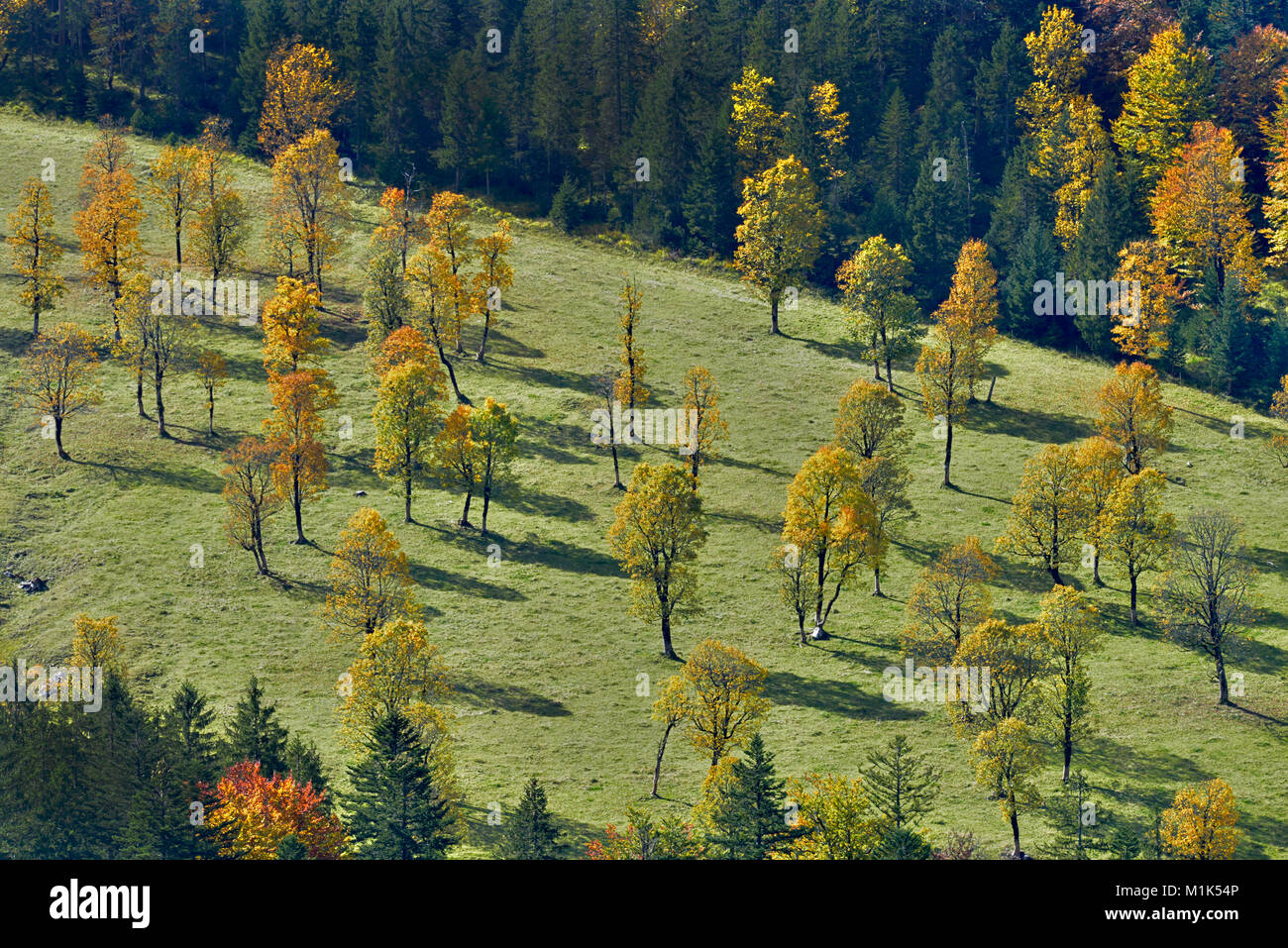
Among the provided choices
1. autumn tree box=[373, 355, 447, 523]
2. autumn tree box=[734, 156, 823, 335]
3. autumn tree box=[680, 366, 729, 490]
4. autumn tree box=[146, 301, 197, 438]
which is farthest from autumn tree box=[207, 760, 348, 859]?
autumn tree box=[734, 156, 823, 335]

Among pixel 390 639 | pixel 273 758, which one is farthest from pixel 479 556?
pixel 273 758

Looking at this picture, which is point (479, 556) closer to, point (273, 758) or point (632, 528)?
point (632, 528)

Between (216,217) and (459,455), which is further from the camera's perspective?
(216,217)

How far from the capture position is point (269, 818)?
60.5 meters

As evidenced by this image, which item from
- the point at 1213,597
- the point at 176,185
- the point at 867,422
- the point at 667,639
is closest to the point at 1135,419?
the point at 867,422

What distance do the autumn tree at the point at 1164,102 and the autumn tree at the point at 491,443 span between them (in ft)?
224

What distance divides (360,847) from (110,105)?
400 feet

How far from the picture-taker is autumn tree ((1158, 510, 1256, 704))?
79125 mm

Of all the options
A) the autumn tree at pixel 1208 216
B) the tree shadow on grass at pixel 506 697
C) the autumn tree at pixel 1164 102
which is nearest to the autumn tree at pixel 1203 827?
the tree shadow on grass at pixel 506 697

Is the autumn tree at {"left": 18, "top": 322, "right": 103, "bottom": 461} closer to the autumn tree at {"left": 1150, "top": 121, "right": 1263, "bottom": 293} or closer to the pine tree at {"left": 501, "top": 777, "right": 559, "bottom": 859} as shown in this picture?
the pine tree at {"left": 501, "top": 777, "right": 559, "bottom": 859}

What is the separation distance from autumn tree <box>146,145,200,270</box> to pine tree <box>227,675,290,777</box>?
69133mm

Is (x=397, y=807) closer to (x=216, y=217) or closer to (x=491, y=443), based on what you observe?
(x=491, y=443)

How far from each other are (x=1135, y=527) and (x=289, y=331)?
62.9m

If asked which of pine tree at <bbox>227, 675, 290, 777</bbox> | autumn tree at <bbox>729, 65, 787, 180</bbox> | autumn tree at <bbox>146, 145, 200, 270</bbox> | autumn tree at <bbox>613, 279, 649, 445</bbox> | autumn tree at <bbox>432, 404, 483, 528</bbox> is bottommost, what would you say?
pine tree at <bbox>227, 675, 290, 777</bbox>
